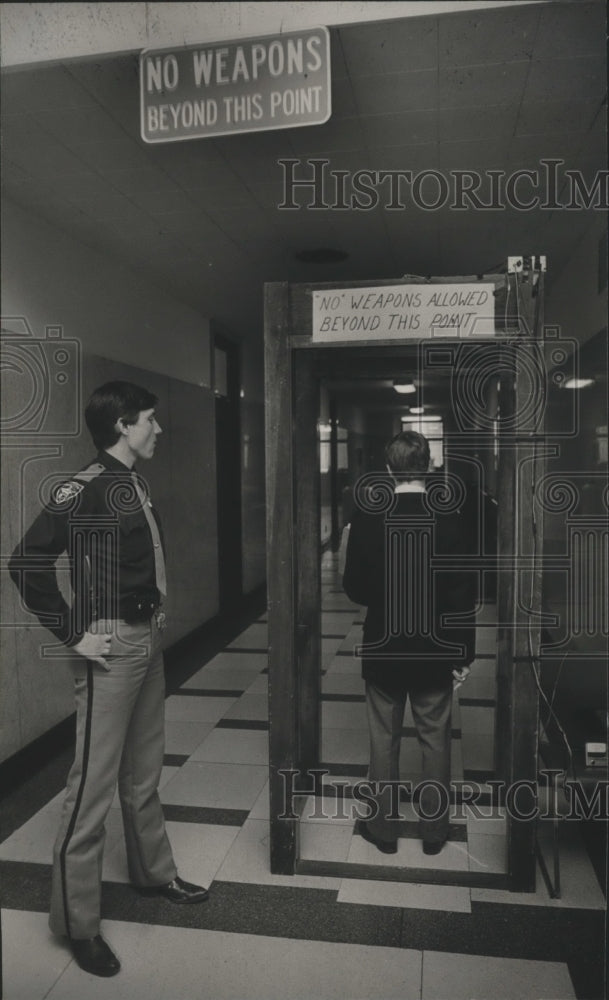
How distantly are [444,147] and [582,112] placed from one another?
1.91ft

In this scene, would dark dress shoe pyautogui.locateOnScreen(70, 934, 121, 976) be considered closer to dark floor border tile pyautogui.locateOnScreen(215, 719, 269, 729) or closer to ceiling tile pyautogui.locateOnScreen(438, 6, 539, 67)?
dark floor border tile pyautogui.locateOnScreen(215, 719, 269, 729)

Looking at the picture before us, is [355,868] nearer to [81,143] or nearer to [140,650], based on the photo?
[140,650]

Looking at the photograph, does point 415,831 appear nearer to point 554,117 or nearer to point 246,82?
point 246,82

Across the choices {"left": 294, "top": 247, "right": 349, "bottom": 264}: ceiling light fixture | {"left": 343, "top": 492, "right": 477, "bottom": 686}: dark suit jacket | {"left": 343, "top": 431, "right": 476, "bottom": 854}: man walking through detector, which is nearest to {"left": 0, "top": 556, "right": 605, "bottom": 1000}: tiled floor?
{"left": 343, "top": 431, "right": 476, "bottom": 854}: man walking through detector

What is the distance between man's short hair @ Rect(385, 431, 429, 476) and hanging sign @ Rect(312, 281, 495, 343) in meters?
0.39

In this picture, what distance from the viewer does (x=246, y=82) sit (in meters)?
2.11

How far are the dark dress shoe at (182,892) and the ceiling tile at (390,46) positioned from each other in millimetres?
2727

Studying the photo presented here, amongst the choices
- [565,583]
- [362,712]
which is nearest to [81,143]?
[362,712]

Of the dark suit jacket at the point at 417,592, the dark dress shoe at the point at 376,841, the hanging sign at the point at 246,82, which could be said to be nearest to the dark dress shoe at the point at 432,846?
the dark dress shoe at the point at 376,841

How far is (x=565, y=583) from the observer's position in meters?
5.37

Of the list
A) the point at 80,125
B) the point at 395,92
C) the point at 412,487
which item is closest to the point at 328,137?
the point at 395,92

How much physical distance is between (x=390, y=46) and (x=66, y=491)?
1.81 meters

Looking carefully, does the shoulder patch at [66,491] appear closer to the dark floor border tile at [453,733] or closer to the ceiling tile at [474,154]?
the ceiling tile at [474,154]

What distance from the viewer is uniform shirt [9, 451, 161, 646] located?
2078 mm
